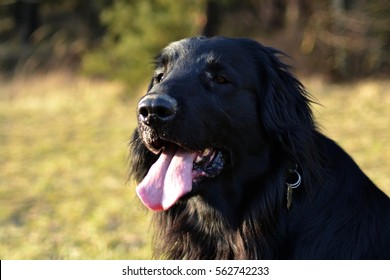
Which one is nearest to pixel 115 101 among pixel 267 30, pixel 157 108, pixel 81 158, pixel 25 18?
pixel 81 158

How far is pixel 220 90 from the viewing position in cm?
349

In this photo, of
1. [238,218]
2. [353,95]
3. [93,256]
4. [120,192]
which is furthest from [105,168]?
[353,95]

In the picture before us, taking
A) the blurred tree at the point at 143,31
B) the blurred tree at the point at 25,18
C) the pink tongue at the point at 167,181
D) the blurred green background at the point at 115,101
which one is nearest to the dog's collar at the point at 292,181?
the pink tongue at the point at 167,181

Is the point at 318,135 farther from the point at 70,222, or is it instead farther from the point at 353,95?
the point at 353,95

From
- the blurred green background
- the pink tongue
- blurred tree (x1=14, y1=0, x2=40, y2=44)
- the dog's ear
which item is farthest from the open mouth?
blurred tree (x1=14, y1=0, x2=40, y2=44)

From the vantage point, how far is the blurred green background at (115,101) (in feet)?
22.8

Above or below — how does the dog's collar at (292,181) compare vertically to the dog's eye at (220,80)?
below

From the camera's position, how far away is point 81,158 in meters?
11.4

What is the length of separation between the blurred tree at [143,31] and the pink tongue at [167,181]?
49.9ft

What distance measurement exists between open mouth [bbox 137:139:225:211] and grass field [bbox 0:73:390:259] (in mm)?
803

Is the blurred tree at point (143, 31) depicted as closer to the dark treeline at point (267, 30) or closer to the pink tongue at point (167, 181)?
the dark treeline at point (267, 30)

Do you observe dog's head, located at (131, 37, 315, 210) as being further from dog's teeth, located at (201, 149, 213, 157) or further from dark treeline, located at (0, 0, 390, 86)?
dark treeline, located at (0, 0, 390, 86)

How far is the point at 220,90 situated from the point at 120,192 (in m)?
5.35

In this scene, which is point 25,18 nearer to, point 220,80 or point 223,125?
point 220,80
